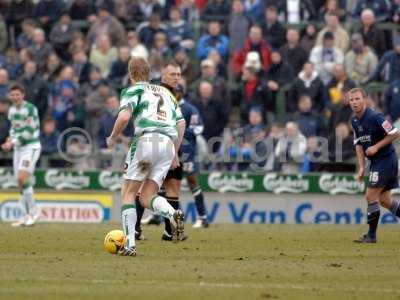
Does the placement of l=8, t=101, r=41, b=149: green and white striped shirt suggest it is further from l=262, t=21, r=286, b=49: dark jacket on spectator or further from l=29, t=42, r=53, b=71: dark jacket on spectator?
l=262, t=21, r=286, b=49: dark jacket on spectator

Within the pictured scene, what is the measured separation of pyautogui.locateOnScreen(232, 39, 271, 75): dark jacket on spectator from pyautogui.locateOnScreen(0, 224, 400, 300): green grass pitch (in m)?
8.12

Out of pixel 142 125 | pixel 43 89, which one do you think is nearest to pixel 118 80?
pixel 43 89

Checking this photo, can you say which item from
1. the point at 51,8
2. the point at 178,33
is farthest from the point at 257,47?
the point at 51,8

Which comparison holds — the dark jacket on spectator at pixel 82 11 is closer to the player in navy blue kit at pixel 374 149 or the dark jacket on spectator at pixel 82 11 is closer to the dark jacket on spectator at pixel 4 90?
the dark jacket on spectator at pixel 4 90

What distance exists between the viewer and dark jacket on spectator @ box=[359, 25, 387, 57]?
24688mm

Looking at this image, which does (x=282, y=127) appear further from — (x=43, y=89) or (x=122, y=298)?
(x=122, y=298)

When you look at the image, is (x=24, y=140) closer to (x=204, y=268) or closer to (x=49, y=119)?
(x=49, y=119)

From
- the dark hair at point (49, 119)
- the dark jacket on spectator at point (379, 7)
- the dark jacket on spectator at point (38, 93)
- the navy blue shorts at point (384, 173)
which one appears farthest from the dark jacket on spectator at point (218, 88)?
the navy blue shorts at point (384, 173)

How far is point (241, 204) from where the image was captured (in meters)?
23.9

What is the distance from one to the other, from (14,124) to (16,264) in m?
8.57

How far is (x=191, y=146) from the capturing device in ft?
64.3

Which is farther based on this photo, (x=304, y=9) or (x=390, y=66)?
(x=304, y=9)

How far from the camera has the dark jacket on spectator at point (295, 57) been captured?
2502cm

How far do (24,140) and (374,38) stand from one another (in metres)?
8.65
